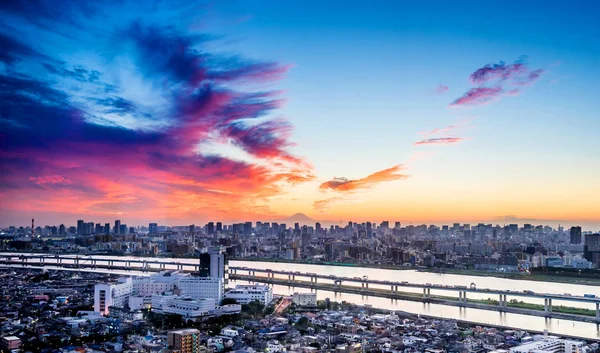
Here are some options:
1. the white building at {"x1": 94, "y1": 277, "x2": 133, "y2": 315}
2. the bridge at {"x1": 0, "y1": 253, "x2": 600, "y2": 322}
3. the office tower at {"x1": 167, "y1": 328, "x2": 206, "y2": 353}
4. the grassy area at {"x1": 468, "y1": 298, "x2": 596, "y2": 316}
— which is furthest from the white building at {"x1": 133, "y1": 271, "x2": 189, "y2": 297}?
Result: the grassy area at {"x1": 468, "y1": 298, "x2": 596, "y2": 316}

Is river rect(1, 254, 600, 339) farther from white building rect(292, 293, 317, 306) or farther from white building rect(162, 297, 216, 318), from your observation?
white building rect(162, 297, 216, 318)

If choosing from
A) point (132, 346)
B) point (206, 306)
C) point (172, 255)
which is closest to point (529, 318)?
point (206, 306)

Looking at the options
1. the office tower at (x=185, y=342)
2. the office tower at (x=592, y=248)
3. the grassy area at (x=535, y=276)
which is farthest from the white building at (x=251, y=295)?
the office tower at (x=592, y=248)

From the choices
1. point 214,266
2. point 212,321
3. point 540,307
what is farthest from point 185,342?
point 540,307

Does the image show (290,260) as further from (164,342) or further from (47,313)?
(164,342)

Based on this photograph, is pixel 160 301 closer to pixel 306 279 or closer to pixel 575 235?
pixel 306 279

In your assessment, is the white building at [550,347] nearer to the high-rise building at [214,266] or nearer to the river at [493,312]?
the river at [493,312]
